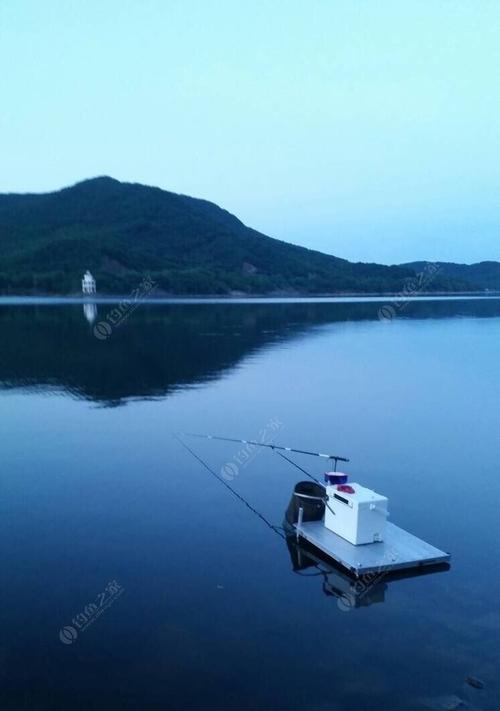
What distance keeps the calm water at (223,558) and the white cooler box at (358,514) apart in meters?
0.84

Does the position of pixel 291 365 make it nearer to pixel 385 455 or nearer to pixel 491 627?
pixel 385 455

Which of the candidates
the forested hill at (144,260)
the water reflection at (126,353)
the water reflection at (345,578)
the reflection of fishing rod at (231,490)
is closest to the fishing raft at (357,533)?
the water reflection at (345,578)

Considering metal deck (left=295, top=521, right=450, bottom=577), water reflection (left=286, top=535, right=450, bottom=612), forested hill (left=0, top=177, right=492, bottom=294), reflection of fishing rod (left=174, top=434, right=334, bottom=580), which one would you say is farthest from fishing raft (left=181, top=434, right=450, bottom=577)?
forested hill (left=0, top=177, right=492, bottom=294)

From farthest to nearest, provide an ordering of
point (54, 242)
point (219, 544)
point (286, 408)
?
point (54, 242)
point (286, 408)
point (219, 544)

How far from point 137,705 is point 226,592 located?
2726mm

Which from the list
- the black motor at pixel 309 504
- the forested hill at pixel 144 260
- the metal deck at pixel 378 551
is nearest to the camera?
the metal deck at pixel 378 551

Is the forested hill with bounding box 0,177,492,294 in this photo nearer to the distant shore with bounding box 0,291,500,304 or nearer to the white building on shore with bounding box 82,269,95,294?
the distant shore with bounding box 0,291,500,304

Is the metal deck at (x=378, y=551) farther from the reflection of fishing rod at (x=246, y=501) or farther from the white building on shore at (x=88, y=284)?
the white building on shore at (x=88, y=284)

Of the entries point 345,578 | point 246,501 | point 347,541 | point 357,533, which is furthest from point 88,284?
point 345,578

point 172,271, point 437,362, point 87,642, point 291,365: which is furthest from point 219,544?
point 172,271

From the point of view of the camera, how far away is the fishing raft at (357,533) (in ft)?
32.7

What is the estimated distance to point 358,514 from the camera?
10.1 metres

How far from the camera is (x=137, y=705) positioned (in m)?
6.95

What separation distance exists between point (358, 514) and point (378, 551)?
30.4 inches
